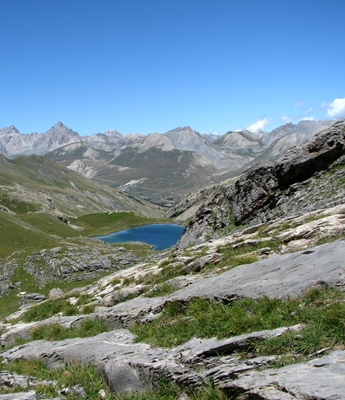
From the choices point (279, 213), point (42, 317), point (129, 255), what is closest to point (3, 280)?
point (129, 255)

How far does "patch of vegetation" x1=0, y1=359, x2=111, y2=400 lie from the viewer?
9.74 metres

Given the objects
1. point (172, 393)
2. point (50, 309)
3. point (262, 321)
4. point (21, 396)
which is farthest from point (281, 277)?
point (50, 309)

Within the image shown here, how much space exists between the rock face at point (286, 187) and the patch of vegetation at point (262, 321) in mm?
19805

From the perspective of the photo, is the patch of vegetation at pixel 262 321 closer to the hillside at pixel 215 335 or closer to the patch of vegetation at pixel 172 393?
the hillside at pixel 215 335

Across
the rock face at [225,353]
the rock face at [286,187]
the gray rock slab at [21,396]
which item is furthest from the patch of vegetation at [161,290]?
the rock face at [286,187]

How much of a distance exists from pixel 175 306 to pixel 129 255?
48088mm

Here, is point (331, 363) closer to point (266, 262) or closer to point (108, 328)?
point (266, 262)

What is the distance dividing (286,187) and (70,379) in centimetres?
3007

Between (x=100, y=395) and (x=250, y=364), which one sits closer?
(x=250, y=364)

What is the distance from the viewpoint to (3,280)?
46875 mm

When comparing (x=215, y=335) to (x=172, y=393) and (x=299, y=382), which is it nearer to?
(x=172, y=393)

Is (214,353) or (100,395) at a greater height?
(214,353)

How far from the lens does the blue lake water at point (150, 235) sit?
103250mm

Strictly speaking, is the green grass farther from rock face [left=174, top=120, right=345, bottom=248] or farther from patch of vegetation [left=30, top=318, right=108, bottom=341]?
rock face [left=174, top=120, right=345, bottom=248]
